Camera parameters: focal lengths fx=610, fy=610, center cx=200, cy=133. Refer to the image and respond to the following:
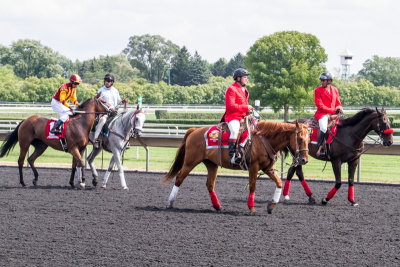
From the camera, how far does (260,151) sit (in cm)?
934

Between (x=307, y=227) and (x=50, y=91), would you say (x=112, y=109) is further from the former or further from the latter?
(x=50, y=91)

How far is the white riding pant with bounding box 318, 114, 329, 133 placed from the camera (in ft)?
35.9

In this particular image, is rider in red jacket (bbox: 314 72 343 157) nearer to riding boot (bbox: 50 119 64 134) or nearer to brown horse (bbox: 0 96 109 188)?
brown horse (bbox: 0 96 109 188)

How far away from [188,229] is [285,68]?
53797 mm

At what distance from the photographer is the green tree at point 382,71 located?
115438 millimetres

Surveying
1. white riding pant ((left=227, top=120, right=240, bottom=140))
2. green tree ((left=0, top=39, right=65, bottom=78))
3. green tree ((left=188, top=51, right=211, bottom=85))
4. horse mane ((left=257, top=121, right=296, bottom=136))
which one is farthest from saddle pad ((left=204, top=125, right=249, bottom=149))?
green tree ((left=188, top=51, right=211, bottom=85))

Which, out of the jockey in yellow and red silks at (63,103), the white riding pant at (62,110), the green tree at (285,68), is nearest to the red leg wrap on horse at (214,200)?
the jockey in yellow and red silks at (63,103)

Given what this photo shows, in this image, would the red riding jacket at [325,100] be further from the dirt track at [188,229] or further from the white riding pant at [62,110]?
the white riding pant at [62,110]

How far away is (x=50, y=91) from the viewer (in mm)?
67312

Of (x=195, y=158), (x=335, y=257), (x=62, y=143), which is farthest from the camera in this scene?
(x=62, y=143)

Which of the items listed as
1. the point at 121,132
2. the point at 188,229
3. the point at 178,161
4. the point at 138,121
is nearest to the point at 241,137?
the point at 178,161

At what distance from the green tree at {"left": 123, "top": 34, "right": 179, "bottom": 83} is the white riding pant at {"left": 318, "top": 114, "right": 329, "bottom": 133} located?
334 feet

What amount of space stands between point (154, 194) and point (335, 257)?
18.5 feet

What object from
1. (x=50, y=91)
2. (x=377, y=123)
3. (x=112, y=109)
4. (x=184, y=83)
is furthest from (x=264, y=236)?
(x=184, y=83)
